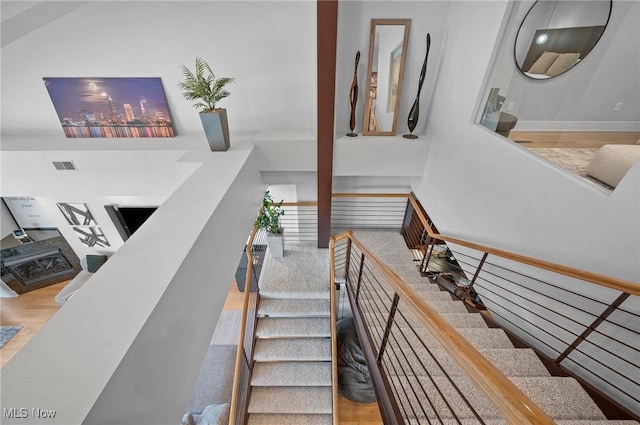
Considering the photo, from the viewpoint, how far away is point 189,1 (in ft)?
9.49

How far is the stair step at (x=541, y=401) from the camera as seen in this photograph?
1393mm

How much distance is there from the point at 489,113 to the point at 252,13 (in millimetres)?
2777

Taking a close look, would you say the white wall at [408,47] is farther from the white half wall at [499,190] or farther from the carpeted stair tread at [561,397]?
the carpeted stair tread at [561,397]

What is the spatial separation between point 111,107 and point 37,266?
3933mm

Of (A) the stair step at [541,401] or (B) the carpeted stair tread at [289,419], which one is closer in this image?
(A) the stair step at [541,401]

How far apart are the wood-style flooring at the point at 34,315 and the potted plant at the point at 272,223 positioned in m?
1.22

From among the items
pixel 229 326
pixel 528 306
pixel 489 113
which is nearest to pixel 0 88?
pixel 229 326

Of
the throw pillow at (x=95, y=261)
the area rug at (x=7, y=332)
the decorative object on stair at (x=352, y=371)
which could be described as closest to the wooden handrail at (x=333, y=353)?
the decorative object on stair at (x=352, y=371)

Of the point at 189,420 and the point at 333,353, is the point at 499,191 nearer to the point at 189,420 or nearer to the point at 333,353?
the point at 333,353

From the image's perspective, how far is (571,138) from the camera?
5.54 feet

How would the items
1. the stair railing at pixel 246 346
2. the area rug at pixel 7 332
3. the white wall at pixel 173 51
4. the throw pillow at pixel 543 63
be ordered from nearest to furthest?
the throw pillow at pixel 543 63, the stair railing at pixel 246 346, the white wall at pixel 173 51, the area rug at pixel 7 332

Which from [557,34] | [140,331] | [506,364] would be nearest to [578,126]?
[557,34]

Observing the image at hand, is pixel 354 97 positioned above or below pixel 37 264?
above

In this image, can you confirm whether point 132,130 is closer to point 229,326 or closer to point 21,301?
point 229,326
